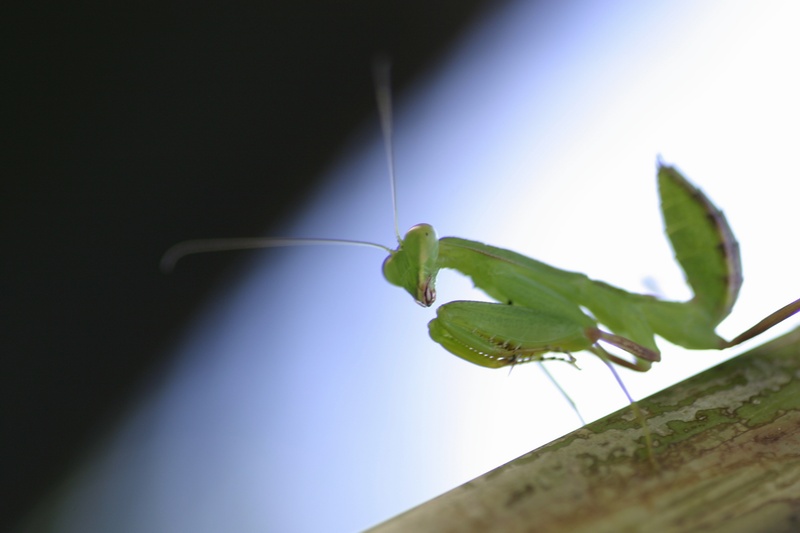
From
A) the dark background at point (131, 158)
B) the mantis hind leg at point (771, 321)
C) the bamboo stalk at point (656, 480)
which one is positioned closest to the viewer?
the bamboo stalk at point (656, 480)

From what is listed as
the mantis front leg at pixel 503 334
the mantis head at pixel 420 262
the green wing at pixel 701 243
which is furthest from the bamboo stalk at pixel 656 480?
the green wing at pixel 701 243

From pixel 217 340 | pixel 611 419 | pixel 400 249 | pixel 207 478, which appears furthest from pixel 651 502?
pixel 217 340

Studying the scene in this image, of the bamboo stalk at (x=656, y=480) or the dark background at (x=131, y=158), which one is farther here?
the dark background at (x=131, y=158)

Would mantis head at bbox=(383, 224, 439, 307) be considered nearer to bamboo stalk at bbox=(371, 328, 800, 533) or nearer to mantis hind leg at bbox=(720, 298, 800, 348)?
bamboo stalk at bbox=(371, 328, 800, 533)

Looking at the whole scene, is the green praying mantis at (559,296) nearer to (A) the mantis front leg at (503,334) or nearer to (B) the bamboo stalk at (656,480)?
(A) the mantis front leg at (503,334)

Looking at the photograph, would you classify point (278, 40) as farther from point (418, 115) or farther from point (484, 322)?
point (484, 322)

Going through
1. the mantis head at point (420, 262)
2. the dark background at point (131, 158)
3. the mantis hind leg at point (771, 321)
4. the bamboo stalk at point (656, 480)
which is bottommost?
the bamboo stalk at point (656, 480)

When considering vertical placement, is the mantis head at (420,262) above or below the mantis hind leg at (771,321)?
above
